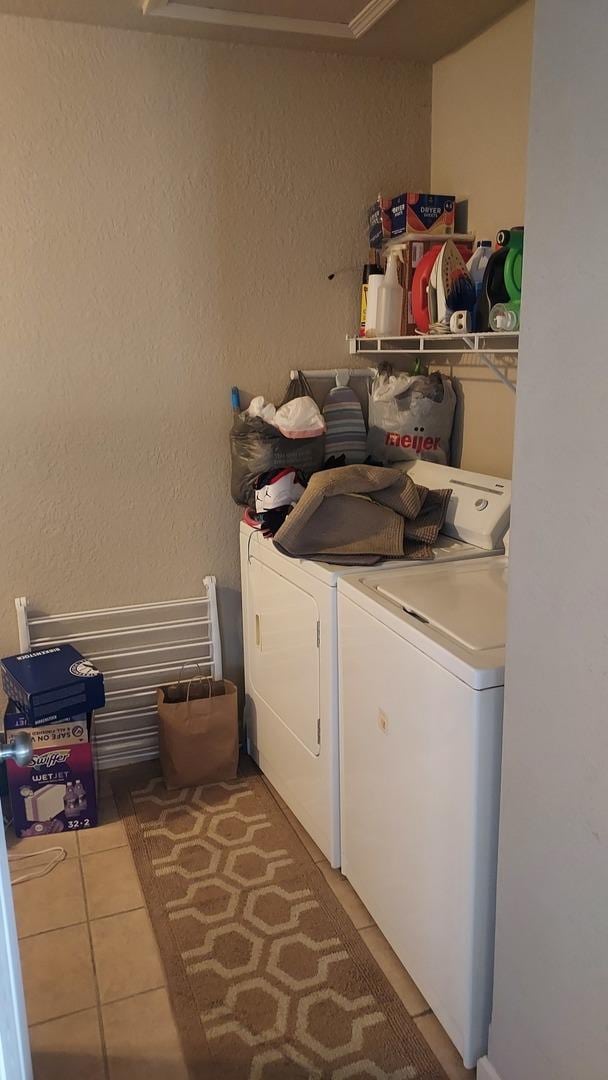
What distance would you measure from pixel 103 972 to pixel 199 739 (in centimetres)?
81

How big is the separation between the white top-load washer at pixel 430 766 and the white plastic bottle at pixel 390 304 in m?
0.91

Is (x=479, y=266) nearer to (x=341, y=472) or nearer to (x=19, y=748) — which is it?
(x=341, y=472)

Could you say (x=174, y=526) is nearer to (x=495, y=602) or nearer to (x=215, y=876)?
(x=215, y=876)

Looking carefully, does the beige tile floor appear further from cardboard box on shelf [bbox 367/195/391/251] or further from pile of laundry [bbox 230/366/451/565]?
cardboard box on shelf [bbox 367/195/391/251]

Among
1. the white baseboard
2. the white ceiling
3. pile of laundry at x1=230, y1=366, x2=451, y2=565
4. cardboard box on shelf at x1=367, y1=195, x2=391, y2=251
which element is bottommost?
the white baseboard

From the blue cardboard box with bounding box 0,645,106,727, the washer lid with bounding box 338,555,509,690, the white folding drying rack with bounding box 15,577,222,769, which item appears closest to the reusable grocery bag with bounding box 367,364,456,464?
the washer lid with bounding box 338,555,509,690

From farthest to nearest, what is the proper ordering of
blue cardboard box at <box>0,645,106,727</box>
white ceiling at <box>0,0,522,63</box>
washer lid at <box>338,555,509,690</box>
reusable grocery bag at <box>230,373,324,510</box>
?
reusable grocery bag at <box>230,373,324,510</box>, blue cardboard box at <box>0,645,106,727</box>, white ceiling at <box>0,0,522,63</box>, washer lid at <box>338,555,509,690</box>

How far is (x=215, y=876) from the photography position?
85.7 inches

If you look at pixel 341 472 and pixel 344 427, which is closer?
pixel 341 472

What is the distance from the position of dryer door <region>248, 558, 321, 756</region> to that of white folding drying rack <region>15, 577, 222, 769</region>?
0.21m

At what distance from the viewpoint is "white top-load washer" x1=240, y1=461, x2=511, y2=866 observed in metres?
2.04

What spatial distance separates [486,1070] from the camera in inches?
59.1

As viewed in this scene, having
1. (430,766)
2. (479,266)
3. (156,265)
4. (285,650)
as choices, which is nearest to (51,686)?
(285,650)

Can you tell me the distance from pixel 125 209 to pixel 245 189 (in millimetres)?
396
